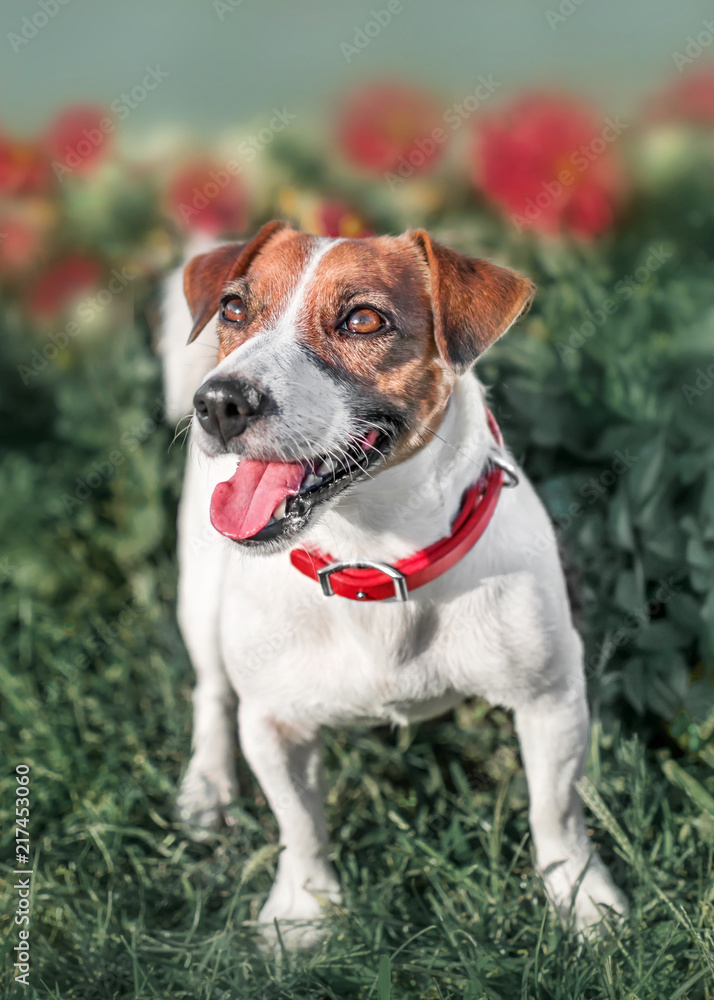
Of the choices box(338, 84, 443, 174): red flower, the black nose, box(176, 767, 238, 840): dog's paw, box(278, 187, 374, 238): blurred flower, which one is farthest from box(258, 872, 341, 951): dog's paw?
box(338, 84, 443, 174): red flower

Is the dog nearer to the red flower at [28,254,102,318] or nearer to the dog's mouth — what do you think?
the dog's mouth

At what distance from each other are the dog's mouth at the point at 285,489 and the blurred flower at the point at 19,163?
267 centimetres

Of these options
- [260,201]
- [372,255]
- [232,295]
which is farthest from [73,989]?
[260,201]

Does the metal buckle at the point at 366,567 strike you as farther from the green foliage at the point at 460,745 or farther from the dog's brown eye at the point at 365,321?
the green foliage at the point at 460,745

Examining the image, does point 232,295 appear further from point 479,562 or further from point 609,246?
point 609,246

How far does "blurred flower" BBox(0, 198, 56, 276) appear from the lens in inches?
162

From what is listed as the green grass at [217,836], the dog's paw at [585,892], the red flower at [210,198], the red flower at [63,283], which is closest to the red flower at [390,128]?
the red flower at [210,198]

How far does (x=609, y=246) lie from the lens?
135 inches

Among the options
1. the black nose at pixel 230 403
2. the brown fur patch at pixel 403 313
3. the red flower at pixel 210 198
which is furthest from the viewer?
the red flower at pixel 210 198

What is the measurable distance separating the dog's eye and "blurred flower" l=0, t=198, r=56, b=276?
8.17ft

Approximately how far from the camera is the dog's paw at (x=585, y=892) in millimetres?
2281

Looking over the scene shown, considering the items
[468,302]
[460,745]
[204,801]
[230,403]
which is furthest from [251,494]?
[460,745]

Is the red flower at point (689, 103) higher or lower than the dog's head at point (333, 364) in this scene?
lower

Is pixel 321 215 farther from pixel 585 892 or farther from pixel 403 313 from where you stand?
pixel 585 892
